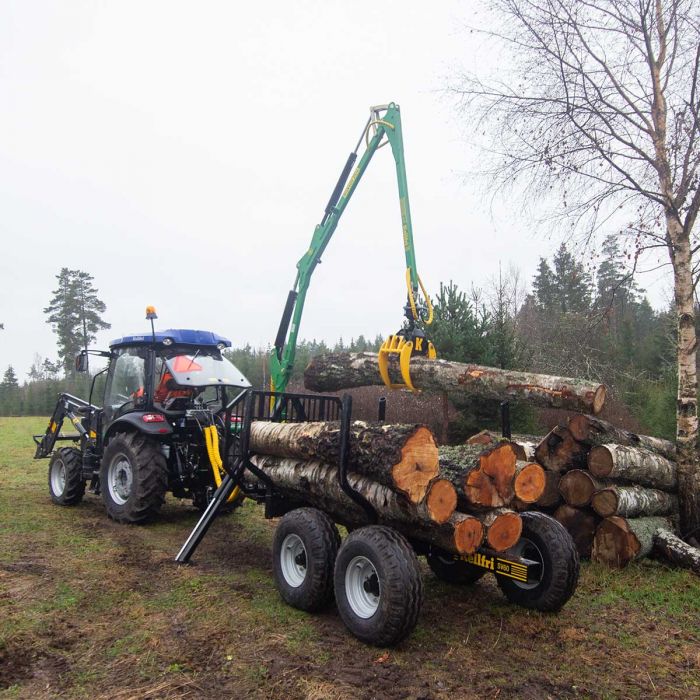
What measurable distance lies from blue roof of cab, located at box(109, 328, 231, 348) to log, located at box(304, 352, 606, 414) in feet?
6.77

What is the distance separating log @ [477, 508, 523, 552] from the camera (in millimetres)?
4324

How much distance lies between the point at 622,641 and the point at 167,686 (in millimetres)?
3153

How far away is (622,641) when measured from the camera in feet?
14.3

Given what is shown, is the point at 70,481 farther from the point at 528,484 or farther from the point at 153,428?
the point at 528,484

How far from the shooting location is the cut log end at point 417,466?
409 centimetres

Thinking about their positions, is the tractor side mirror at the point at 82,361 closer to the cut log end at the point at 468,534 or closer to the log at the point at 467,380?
the log at the point at 467,380

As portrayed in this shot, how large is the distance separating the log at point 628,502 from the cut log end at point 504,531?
8.24ft

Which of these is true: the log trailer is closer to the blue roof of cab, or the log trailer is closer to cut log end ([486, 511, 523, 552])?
cut log end ([486, 511, 523, 552])

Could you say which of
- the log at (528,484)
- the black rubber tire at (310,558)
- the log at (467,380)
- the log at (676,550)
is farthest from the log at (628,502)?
the black rubber tire at (310,558)

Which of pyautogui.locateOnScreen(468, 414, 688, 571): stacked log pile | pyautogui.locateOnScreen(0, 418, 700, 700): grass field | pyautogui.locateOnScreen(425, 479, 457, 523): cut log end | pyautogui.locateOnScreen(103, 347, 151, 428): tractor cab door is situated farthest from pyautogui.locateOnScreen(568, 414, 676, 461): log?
pyautogui.locateOnScreen(103, 347, 151, 428): tractor cab door

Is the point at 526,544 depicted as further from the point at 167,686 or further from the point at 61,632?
the point at 61,632

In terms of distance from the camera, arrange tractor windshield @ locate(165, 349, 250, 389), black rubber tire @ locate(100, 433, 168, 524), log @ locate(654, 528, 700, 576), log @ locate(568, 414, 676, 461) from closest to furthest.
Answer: log @ locate(654, 528, 700, 576) → log @ locate(568, 414, 676, 461) → black rubber tire @ locate(100, 433, 168, 524) → tractor windshield @ locate(165, 349, 250, 389)

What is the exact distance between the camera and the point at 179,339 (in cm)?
803

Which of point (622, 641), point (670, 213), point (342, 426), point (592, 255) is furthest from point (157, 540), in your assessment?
point (670, 213)
